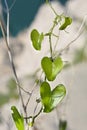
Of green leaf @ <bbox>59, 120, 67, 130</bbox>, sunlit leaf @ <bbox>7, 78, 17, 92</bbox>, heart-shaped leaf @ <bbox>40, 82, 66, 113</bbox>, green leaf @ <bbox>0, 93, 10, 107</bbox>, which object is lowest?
green leaf @ <bbox>59, 120, 67, 130</bbox>

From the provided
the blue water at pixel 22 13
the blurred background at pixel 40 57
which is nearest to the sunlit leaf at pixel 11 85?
the blurred background at pixel 40 57

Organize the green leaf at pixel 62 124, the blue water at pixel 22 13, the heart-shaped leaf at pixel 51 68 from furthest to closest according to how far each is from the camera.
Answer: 1. the green leaf at pixel 62 124
2. the blue water at pixel 22 13
3. the heart-shaped leaf at pixel 51 68

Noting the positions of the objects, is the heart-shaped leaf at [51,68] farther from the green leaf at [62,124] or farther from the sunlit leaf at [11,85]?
the green leaf at [62,124]

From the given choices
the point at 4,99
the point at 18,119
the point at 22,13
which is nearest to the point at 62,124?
the point at 4,99

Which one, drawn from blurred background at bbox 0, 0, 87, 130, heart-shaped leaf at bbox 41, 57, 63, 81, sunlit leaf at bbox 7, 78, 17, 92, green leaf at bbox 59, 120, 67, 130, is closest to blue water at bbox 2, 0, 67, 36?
blurred background at bbox 0, 0, 87, 130

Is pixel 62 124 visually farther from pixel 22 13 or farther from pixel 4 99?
pixel 22 13

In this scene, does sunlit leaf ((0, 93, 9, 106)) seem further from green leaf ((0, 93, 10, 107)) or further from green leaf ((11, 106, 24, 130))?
green leaf ((11, 106, 24, 130))
